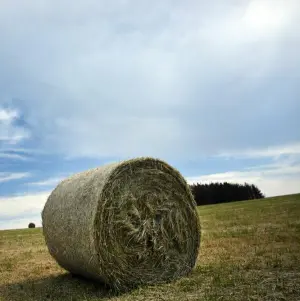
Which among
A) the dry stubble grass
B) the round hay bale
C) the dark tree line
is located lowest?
the dry stubble grass

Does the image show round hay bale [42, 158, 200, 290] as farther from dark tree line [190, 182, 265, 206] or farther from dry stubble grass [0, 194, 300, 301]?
dark tree line [190, 182, 265, 206]

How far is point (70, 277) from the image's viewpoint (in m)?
9.00

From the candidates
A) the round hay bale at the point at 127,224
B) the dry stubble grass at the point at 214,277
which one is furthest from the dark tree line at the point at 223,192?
the round hay bale at the point at 127,224

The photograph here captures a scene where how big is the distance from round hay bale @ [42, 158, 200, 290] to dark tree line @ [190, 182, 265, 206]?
1350 inches

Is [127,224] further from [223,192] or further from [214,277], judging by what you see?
[223,192]

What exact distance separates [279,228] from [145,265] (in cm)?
671

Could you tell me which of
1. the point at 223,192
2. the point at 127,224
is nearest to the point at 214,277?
the point at 127,224

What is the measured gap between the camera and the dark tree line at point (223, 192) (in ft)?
139

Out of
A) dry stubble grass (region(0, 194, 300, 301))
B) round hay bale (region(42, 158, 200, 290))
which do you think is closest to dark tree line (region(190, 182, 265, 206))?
dry stubble grass (region(0, 194, 300, 301))

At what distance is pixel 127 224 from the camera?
7.52m

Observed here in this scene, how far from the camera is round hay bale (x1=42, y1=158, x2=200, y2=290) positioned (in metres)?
7.27

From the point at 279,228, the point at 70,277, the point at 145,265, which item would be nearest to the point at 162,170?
the point at 145,265

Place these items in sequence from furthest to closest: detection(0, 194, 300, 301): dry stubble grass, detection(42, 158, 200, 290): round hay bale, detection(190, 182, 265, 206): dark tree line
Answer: detection(190, 182, 265, 206): dark tree line
detection(42, 158, 200, 290): round hay bale
detection(0, 194, 300, 301): dry stubble grass

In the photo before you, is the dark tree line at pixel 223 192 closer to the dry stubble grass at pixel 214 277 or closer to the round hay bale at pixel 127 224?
the dry stubble grass at pixel 214 277
